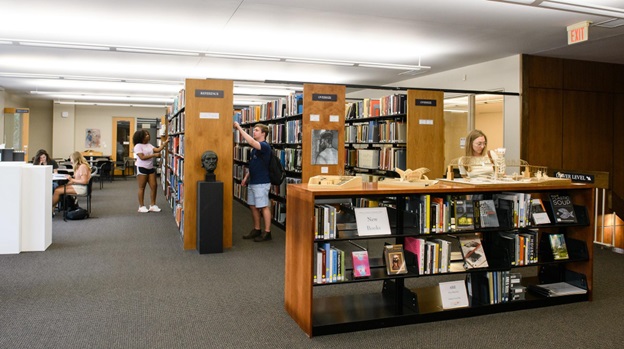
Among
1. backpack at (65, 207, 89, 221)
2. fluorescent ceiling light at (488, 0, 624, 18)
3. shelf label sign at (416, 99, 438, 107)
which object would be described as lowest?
backpack at (65, 207, 89, 221)

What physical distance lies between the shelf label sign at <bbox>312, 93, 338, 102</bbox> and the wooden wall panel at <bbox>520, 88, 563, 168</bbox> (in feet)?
12.0

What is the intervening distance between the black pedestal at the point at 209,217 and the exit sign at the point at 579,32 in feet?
16.7

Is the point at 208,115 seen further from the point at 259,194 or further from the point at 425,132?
the point at 425,132

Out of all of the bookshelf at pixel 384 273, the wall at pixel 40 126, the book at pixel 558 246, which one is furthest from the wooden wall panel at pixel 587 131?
the wall at pixel 40 126

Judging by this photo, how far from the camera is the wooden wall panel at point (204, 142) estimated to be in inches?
255

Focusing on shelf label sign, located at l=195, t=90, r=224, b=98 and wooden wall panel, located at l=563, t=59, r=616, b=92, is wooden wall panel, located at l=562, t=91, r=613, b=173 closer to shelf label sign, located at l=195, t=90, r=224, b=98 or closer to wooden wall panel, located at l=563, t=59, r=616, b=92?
wooden wall panel, located at l=563, t=59, r=616, b=92

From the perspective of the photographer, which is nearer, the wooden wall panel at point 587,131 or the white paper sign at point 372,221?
the white paper sign at point 372,221

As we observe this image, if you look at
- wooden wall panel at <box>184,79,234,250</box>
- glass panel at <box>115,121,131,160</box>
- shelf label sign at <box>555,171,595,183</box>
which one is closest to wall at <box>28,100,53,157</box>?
glass panel at <box>115,121,131,160</box>

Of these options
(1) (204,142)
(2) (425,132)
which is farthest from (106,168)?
(2) (425,132)

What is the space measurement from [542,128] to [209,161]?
608 centimetres

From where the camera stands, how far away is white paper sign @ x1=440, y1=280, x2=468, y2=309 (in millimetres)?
4113

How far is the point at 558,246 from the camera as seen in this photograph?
15.3ft

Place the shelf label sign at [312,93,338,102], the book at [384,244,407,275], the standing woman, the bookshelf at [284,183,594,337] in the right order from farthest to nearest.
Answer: the standing woman < the shelf label sign at [312,93,338,102] < the book at [384,244,407,275] < the bookshelf at [284,183,594,337]

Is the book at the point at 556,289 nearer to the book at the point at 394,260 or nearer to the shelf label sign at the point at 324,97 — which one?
the book at the point at 394,260
